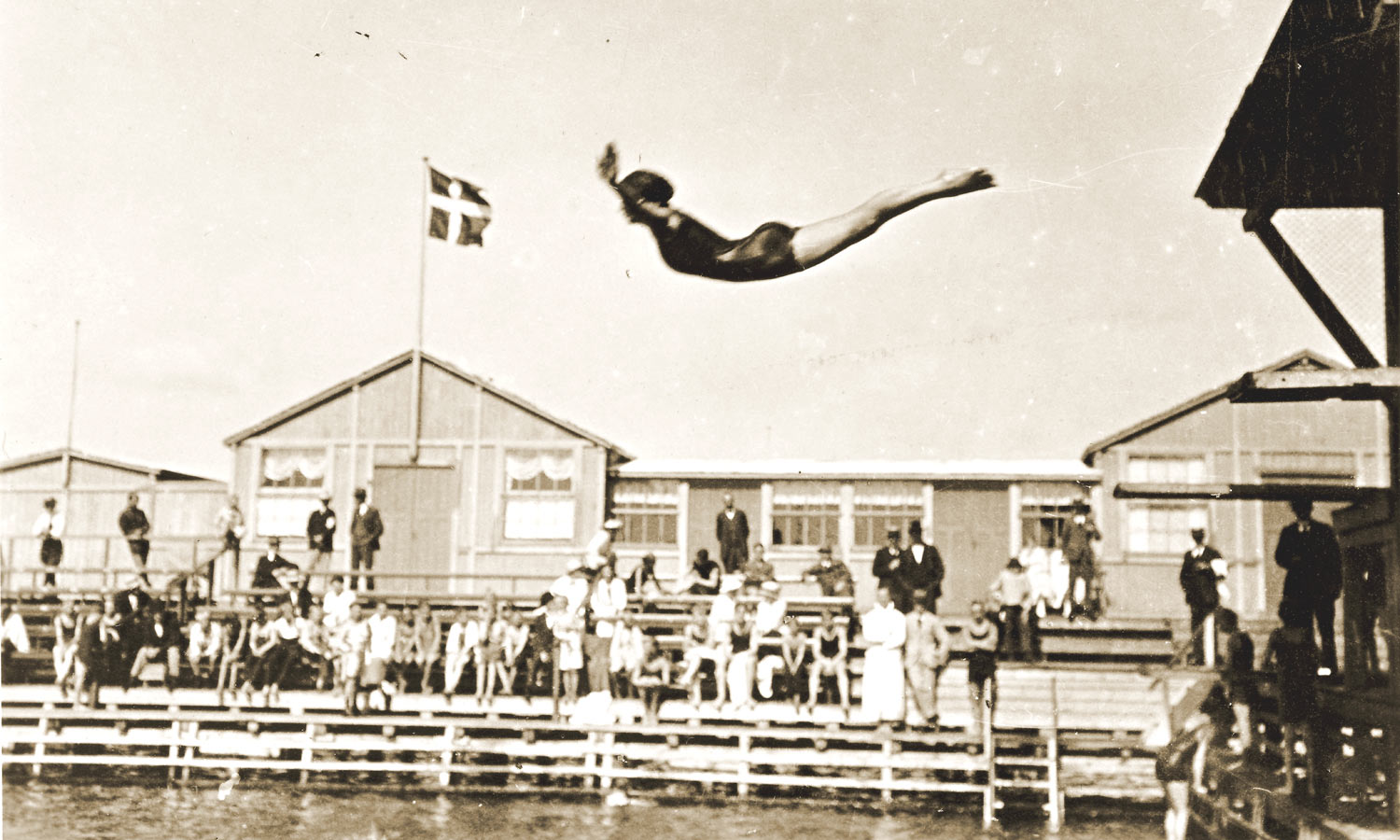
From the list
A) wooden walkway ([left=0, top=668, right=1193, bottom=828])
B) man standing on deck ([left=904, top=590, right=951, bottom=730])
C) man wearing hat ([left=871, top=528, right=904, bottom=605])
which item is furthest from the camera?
man wearing hat ([left=871, top=528, right=904, bottom=605])

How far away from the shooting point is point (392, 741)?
17562 mm

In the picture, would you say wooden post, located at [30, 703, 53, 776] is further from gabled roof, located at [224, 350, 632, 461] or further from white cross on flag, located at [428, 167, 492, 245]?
white cross on flag, located at [428, 167, 492, 245]

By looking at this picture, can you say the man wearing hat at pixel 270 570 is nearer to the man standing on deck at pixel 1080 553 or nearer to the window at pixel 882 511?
the window at pixel 882 511

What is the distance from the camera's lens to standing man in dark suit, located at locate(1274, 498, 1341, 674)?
7992 millimetres

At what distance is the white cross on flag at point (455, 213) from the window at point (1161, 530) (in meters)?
12.0

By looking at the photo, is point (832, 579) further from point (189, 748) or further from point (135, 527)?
point (135, 527)

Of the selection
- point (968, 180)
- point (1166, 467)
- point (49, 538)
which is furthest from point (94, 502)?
point (968, 180)

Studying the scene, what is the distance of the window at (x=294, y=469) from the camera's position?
24.3m

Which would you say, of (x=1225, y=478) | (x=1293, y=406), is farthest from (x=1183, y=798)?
(x=1293, y=406)

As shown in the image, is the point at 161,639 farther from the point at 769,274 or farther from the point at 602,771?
the point at 769,274

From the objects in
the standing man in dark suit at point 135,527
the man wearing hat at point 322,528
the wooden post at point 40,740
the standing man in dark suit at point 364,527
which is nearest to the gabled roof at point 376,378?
the standing man in dark suit at point 135,527

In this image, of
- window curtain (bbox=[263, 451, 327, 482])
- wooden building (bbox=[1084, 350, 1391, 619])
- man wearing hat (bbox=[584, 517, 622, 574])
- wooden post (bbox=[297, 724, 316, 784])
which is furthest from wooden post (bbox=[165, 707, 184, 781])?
wooden building (bbox=[1084, 350, 1391, 619])

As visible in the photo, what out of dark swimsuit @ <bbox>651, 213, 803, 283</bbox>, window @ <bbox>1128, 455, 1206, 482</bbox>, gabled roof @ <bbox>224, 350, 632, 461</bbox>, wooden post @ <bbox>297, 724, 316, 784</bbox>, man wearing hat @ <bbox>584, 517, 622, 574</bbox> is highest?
gabled roof @ <bbox>224, 350, 632, 461</bbox>

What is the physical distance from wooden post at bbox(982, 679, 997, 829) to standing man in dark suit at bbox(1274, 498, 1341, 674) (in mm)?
7620
